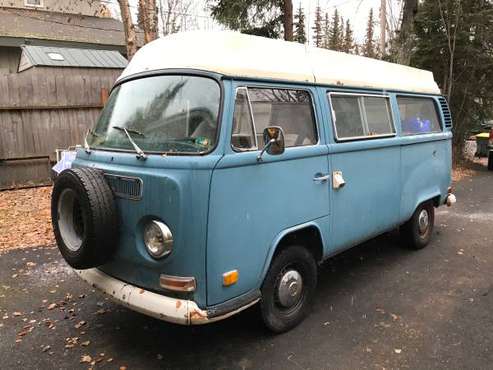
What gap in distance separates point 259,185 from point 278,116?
69cm

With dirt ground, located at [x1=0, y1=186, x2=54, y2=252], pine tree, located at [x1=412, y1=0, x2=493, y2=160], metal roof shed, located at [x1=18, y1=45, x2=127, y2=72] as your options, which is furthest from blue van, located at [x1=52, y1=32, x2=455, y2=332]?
pine tree, located at [x1=412, y1=0, x2=493, y2=160]

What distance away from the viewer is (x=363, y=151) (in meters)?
4.32

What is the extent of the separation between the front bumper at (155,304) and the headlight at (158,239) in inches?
12.6

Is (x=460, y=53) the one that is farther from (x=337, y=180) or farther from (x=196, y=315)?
(x=196, y=315)

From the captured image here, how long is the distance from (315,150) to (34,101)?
7880mm

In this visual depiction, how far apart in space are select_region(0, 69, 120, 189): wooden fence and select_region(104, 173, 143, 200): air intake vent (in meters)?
7.18

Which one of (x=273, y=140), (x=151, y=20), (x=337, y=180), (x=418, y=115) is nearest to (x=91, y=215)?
(x=273, y=140)

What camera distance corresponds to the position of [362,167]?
4320mm

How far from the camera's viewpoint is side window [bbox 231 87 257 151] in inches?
121

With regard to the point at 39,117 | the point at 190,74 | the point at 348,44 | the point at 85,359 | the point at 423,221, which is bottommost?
the point at 85,359

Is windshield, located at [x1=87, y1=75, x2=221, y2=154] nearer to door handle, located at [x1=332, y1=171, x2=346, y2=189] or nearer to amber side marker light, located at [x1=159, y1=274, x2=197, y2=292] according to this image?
amber side marker light, located at [x1=159, y1=274, x2=197, y2=292]

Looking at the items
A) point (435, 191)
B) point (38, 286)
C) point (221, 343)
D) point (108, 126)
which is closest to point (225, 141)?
point (108, 126)

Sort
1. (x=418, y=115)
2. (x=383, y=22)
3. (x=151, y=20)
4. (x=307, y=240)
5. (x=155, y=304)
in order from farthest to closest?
1. (x=383, y=22)
2. (x=151, y=20)
3. (x=418, y=115)
4. (x=307, y=240)
5. (x=155, y=304)

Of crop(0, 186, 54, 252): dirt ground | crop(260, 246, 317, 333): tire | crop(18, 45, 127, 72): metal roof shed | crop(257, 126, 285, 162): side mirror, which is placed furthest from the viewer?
crop(18, 45, 127, 72): metal roof shed
